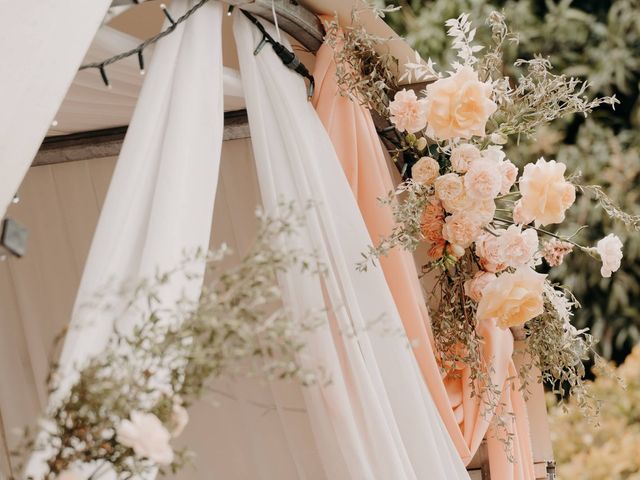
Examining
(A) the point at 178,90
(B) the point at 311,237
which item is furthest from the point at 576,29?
(A) the point at 178,90

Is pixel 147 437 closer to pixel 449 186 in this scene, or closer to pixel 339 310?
pixel 339 310

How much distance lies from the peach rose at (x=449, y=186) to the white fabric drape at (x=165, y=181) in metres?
0.73

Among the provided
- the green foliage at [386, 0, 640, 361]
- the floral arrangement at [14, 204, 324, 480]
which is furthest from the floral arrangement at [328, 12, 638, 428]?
the green foliage at [386, 0, 640, 361]

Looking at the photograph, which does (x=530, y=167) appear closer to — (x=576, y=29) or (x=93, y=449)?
(x=93, y=449)

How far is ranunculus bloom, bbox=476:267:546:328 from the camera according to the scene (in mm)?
2859

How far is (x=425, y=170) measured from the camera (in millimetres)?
2920

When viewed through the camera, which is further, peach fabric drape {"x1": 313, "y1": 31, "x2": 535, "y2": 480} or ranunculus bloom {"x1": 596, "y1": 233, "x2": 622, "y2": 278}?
ranunculus bloom {"x1": 596, "y1": 233, "x2": 622, "y2": 278}

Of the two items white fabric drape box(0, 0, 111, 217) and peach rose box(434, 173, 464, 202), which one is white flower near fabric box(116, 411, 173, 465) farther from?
peach rose box(434, 173, 464, 202)

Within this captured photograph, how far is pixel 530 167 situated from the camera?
2.89m

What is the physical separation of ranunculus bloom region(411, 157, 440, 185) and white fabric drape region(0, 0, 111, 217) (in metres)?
1.21

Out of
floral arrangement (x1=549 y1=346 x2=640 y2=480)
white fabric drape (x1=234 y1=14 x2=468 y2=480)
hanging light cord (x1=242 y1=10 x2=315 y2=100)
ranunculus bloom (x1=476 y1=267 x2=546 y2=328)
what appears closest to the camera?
white fabric drape (x1=234 y1=14 x2=468 y2=480)

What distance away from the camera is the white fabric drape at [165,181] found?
6.49ft

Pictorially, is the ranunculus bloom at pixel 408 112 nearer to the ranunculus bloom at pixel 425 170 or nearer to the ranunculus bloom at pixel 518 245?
the ranunculus bloom at pixel 425 170

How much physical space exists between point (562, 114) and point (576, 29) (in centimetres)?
223
